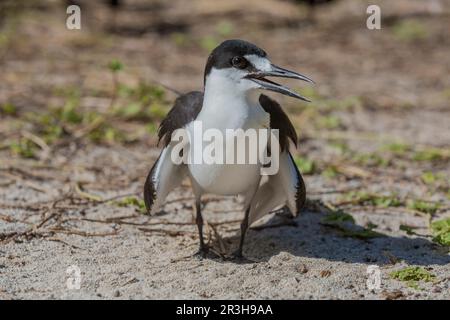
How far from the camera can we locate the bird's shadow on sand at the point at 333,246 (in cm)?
457

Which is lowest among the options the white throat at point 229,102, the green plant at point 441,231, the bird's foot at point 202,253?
the bird's foot at point 202,253

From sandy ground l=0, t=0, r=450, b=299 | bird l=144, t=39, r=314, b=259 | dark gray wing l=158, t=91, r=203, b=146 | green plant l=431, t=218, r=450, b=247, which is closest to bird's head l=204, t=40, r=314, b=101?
bird l=144, t=39, r=314, b=259

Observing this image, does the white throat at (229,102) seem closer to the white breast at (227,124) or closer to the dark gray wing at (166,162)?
the white breast at (227,124)

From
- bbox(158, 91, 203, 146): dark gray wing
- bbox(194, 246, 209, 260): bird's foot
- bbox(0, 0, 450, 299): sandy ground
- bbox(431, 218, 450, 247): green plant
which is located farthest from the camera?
bbox(431, 218, 450, 247): green plant

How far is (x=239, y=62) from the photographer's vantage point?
4191 mm

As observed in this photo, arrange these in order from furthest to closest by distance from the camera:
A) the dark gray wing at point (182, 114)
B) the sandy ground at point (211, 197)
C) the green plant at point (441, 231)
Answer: the green plant at point (441, 231), the dark gray wing at point (182, 114), the sandy ground at point (211, 197)

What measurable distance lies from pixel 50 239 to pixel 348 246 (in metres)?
1.79

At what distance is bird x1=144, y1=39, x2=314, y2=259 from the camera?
13.7 feet

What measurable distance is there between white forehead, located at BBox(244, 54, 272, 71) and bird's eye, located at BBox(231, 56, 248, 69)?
0.03m

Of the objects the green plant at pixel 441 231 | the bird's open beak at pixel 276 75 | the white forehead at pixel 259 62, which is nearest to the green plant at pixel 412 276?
the green plant at pixel 441 231

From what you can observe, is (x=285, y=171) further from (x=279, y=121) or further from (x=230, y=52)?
(x=230, y=52)

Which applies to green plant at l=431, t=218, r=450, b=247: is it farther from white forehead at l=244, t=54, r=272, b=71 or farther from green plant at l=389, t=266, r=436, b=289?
white forehead at l=244, t=54, r=272, b=71

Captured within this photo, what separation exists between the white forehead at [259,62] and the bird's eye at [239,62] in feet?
0.09
